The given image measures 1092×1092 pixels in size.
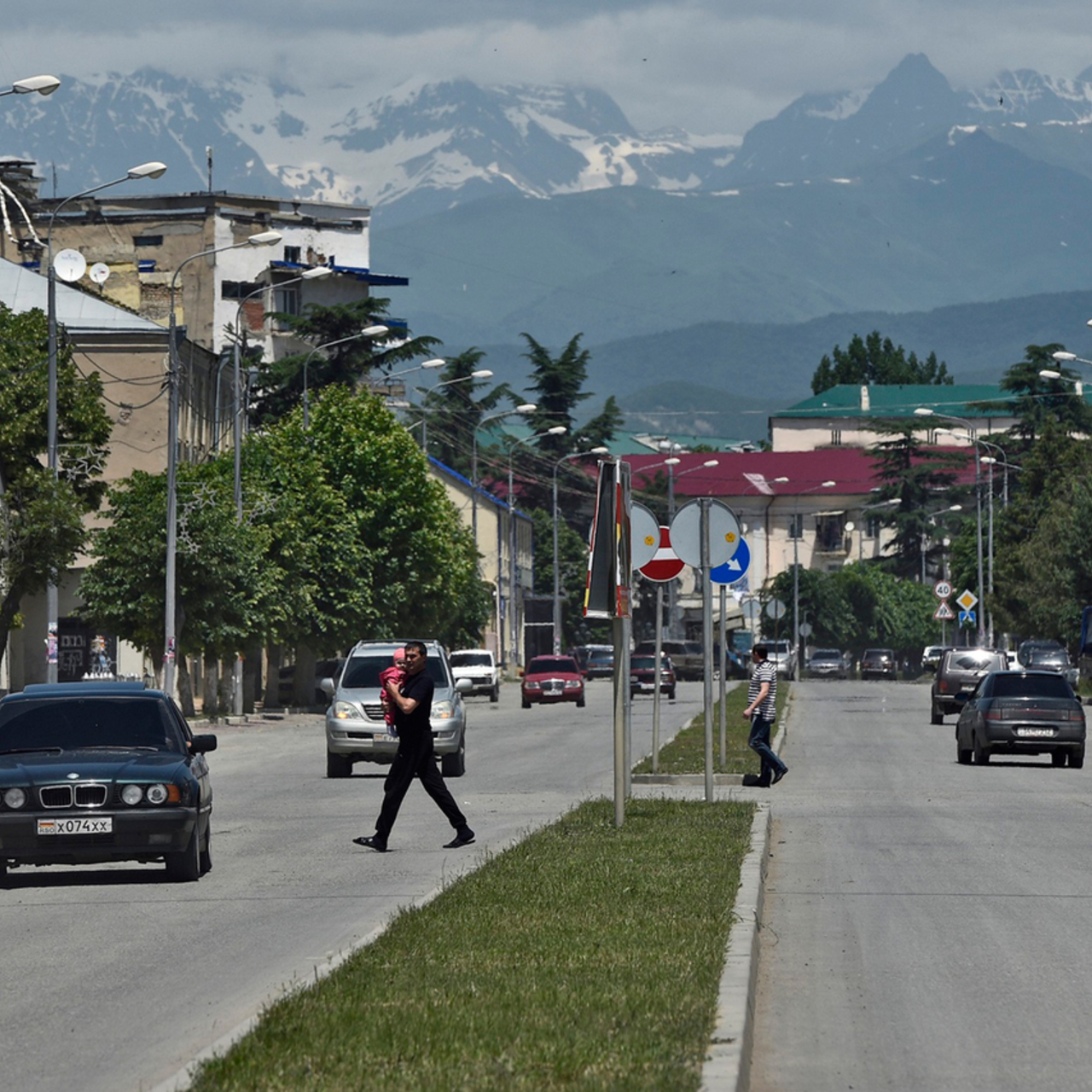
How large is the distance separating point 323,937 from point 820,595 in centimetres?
12078

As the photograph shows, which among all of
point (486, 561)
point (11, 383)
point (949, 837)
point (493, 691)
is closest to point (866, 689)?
point (493, 691)

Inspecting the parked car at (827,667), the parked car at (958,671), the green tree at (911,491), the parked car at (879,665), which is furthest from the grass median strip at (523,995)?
the green tree at (911,491)

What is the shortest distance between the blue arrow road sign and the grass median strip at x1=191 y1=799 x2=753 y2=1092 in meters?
9.70

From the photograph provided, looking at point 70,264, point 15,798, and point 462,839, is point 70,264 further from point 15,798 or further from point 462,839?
point 15,798

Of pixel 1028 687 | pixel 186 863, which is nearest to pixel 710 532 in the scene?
pixel 186 863

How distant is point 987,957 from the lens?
1166 centimetres

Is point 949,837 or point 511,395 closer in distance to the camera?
point 949,837

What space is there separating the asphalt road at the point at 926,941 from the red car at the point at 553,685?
38.2 m

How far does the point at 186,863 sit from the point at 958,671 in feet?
116

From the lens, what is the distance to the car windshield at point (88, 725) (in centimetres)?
1638

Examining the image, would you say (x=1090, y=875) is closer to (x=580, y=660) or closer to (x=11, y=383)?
(x=11, y=383)

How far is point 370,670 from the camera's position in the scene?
30.8 meters

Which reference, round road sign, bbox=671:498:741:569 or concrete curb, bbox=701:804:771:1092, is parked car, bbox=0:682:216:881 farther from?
round road sign, bbox=671:498:741:569

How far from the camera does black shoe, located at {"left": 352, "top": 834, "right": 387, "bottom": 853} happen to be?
17.8m
